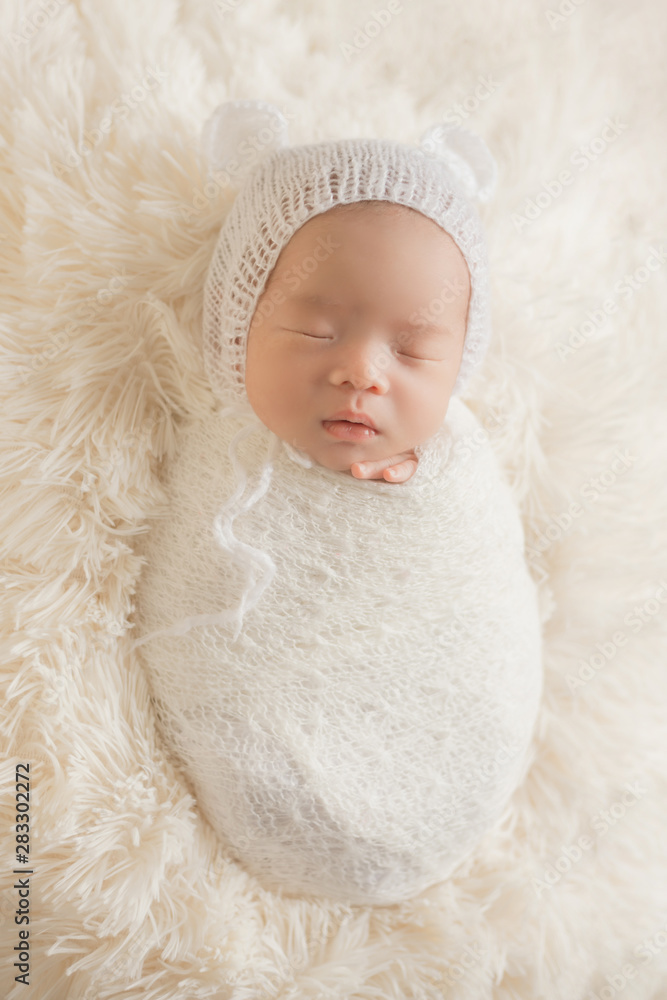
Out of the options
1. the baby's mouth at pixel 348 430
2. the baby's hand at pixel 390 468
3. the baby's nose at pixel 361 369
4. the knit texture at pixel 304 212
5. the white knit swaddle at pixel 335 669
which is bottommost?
the white knit swaddle at pixel 335 669

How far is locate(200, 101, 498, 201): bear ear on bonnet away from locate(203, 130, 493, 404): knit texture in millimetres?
16

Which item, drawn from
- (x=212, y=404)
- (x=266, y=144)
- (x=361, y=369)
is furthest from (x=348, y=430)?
(x=266, y=144)

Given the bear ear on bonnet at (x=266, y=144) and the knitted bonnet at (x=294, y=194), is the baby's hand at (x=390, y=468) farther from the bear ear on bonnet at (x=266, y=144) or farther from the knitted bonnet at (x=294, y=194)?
the bear ear on bonnet at (x=266, y=144)

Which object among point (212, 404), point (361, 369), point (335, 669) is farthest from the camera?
point (212, 404)

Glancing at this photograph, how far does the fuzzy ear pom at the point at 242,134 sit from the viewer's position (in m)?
1.19

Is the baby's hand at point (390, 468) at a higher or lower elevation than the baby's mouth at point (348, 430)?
lower

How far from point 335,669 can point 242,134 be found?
0.84 meters

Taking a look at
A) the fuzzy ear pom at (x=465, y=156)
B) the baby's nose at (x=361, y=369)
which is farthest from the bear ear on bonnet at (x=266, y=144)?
the baby's nose at (x=361, y=369)

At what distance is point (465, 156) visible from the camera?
1.28 m

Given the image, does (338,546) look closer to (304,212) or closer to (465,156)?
(304,212)

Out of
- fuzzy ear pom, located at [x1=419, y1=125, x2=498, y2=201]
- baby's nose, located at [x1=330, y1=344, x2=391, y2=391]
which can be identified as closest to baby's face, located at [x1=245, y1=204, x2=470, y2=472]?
baby's nose, located at [x1=330, y1=344, x2=391, y2=391]

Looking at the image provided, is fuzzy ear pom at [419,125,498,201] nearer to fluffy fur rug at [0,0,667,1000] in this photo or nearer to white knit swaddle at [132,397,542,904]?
fluffy fur rug at [0,0,667,1000]

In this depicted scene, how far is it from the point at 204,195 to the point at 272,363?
15.2 inches

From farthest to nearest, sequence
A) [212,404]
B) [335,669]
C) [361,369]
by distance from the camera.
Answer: [212,404] → [335,669] → [361,369]
